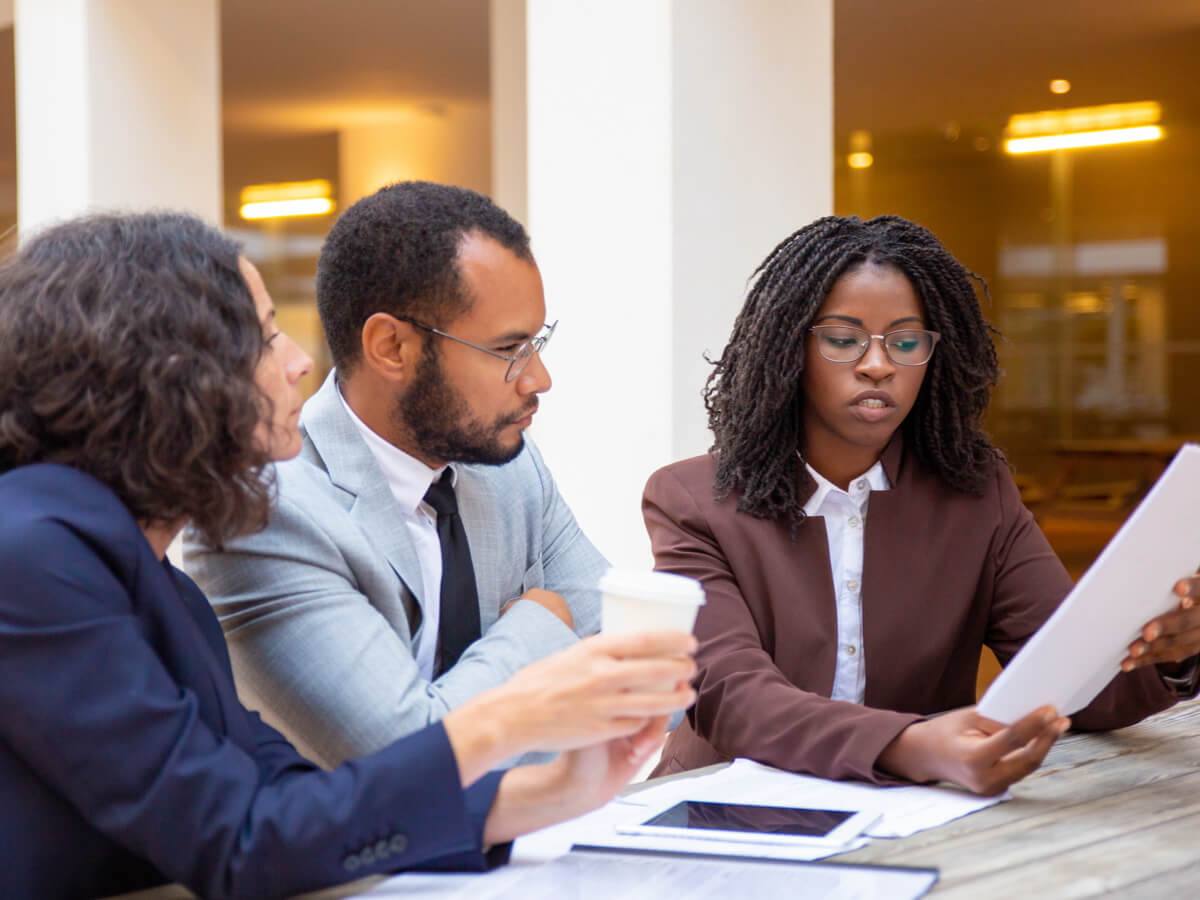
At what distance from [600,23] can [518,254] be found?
173 cm

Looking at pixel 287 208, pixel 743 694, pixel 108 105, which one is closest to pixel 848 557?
pixel 743 694

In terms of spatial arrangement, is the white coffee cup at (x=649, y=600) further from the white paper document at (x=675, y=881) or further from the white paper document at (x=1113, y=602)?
the white paper document at (x=1113, y=602)

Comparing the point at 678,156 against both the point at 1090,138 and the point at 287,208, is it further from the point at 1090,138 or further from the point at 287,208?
the point at 287,208

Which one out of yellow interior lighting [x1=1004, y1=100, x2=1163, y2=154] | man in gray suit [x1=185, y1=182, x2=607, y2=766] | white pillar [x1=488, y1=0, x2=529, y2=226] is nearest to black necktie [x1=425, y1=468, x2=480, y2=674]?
man in gray suit [x1=185, y1=182, x2=607, y2=766]

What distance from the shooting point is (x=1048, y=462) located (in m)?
11.7

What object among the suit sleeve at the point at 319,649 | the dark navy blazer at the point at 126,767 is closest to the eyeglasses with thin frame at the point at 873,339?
the suit sleeve at the point at 319,649

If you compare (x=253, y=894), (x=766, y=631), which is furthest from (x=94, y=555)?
(x=766, y=631)

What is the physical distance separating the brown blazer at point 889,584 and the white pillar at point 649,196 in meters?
1.25

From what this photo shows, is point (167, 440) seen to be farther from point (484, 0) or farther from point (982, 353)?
point (484, 0)

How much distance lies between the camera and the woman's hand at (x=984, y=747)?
1428 millimetres

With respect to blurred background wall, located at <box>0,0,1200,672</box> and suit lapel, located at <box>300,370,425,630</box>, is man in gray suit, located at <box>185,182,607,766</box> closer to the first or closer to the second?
suit lapel, located at <box>300,370,425,630</box>

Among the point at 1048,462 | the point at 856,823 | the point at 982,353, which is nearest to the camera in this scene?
the point at 856,823

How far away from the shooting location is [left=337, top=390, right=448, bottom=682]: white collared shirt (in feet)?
5.69

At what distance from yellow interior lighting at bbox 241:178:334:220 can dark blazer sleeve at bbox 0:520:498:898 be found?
10541mm
